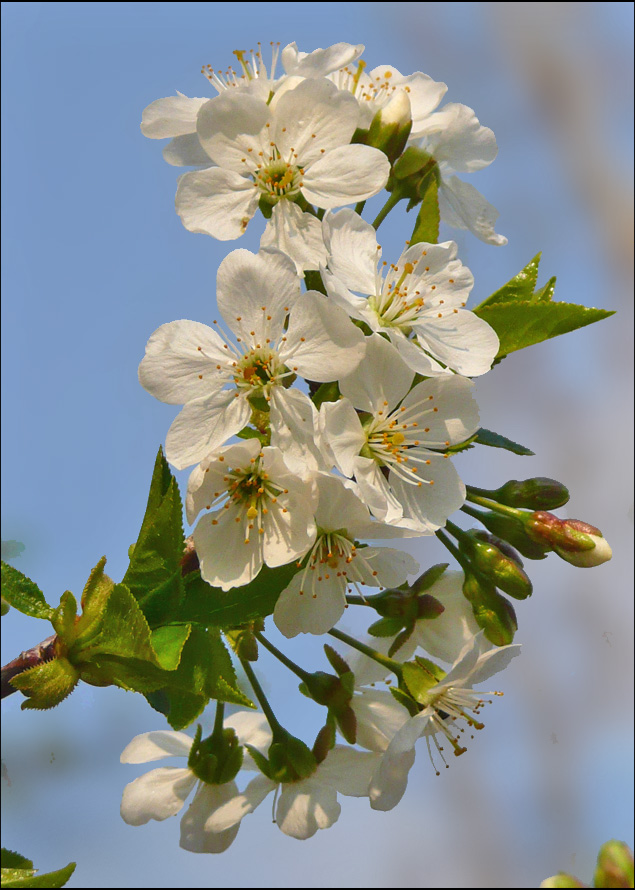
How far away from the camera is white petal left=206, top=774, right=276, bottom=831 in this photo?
899 millimetres

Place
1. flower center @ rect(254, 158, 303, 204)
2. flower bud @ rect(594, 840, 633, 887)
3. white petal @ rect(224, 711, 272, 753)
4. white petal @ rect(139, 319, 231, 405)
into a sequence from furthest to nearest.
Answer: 1. white petal @ rect(224, 711, 272, 753)
2. flower center @ rect(254, 158, 303, 204)
3. white petal @ rect(139, 319, 231, 405)
4. flower bud @ rect(594, 840, 633, 887)

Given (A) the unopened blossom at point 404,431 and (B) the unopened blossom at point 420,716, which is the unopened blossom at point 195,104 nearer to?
(A) the unopened blossom at point 404,431

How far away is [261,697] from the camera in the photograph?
36.2 inches

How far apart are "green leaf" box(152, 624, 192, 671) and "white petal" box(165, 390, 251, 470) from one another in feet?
0.48

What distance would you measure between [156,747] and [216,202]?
61 centimetres

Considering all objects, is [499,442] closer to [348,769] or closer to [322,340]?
[322,340]

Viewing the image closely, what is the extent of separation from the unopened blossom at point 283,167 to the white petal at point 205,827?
1.88ft

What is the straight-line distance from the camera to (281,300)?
0.80 meters

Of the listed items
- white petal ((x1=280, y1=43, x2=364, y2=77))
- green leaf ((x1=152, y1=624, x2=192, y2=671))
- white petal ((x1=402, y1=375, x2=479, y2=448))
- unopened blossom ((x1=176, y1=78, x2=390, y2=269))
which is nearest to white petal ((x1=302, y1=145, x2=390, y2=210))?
unopened blossom ((x1=176, y1=78, x2=390, y2=269))

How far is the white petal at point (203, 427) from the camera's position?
78 cm

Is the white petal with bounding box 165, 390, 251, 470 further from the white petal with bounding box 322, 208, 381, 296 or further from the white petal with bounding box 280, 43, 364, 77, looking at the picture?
the white petal with bounding box 280, 43, 364, 77

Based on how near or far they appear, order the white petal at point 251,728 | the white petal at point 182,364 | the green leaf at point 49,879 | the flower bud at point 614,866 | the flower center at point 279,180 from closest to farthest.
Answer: the flower bud at point 614,866, the green leaf at point 49,879, the white petal at point 182,364, the flower center at point 279,180, the white petal at point 251,728

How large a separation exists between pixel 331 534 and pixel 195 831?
38 centimetres

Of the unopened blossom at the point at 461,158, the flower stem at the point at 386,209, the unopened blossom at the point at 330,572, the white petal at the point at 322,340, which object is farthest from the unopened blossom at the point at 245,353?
the unopened blossom at the point at 461,158
